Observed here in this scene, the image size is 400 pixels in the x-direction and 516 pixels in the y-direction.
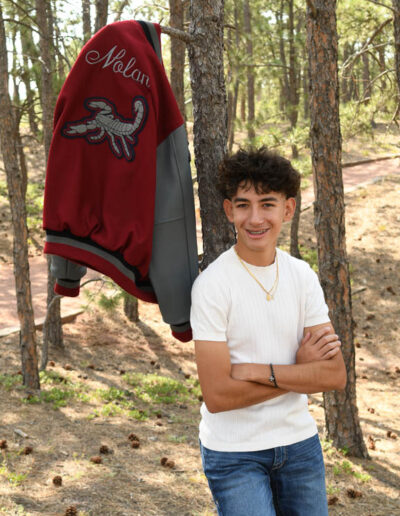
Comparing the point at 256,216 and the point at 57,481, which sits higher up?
the point at 256,216

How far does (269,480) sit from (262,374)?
46 centimetres

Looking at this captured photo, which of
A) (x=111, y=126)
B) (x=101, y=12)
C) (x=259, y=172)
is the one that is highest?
(x=101, y=12)

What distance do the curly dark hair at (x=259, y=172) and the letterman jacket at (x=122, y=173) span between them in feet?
0.65

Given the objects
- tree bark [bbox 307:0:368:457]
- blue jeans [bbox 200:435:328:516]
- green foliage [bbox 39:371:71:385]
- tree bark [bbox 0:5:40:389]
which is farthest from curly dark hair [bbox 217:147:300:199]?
green foliage [bbox 39:371:71:385]

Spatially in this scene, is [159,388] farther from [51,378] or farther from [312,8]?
[312,8]

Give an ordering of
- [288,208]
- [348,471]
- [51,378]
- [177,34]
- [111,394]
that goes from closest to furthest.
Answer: [288,208], [177,34], [348,471], [111,394], [51,378]

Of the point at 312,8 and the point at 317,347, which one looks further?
the point at 312,8

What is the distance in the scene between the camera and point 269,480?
234 centimetres

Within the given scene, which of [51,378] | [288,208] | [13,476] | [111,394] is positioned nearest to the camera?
[288,208]

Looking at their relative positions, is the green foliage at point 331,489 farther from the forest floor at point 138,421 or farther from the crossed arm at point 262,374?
the crossed arm at point 262,374

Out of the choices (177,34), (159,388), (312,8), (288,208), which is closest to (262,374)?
(288,208)

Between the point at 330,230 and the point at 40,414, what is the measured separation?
3878mm

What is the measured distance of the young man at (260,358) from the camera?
2.21 metres

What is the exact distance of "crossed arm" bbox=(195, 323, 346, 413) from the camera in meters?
2.20
